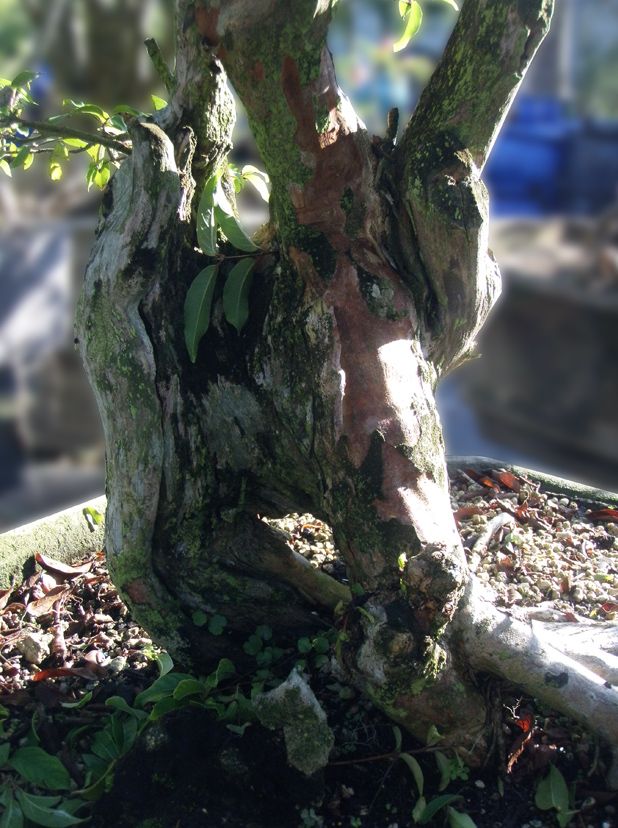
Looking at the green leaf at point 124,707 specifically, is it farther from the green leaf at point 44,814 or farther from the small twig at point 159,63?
the small twig at point 159,63

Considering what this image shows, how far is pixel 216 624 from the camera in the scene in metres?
1.88

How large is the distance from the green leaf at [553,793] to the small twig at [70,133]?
1.45m

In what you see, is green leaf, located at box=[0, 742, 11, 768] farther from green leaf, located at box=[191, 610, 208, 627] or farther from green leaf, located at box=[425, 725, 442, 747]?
green leaf, located at box=[425, 725, 442, 747]

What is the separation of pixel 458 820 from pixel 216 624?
1.89ft

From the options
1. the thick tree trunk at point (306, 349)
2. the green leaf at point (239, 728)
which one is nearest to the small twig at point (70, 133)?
the thick tree trunk at point (306, 349)

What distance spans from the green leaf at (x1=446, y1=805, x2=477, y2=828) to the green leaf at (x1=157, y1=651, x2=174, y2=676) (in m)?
0.64

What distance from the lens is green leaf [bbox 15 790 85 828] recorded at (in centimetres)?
164

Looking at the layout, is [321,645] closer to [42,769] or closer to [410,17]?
[42,769]

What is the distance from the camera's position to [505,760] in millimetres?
1729

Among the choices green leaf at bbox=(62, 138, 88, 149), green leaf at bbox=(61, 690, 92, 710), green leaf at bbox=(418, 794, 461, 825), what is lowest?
green leaf at bbox=(418, 794, 461, 825)

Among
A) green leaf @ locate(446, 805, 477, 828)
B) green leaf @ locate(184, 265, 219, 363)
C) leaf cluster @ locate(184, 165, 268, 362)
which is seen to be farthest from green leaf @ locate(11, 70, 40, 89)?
green leaf @ locate(446, 805, 477, 828)

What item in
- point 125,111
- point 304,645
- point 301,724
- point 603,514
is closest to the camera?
point 301,724

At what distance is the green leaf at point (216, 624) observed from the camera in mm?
1876

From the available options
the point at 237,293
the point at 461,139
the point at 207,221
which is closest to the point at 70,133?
the point at 207,221
